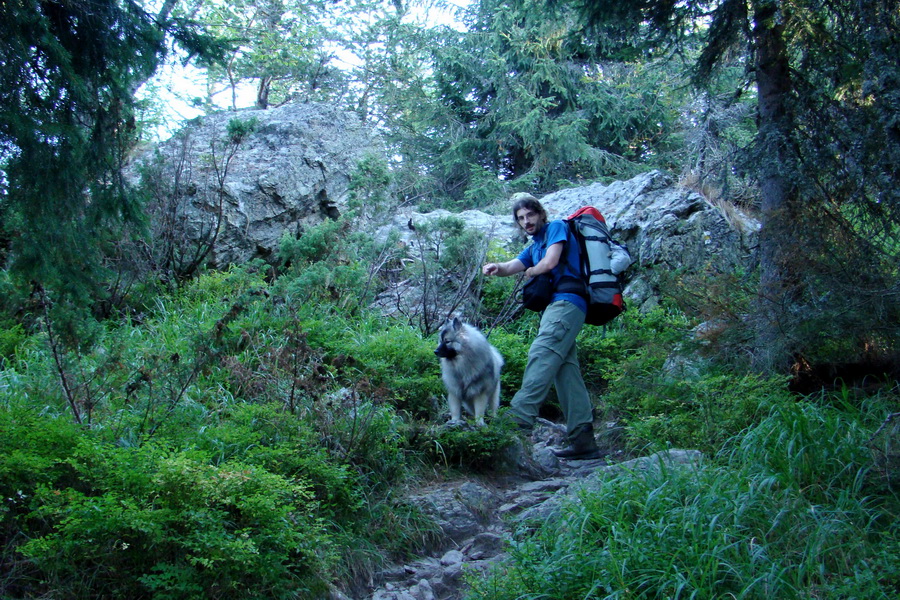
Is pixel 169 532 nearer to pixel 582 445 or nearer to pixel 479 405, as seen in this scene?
pixel 479 405

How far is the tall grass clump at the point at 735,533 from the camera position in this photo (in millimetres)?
3109

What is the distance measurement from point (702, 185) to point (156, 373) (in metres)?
8.12

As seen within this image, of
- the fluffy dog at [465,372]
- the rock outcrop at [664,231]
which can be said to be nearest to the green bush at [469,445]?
the fluffy dog at [465,372]

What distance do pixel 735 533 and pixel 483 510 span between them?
2019 mm

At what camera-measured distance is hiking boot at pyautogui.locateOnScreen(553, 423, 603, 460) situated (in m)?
5.94

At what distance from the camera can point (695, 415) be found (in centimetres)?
556

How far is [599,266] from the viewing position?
5.82m

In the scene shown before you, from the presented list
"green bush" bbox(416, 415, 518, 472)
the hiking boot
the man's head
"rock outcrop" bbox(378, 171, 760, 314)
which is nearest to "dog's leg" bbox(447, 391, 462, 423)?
"green bush" bbox(416, 415, 518, 472)

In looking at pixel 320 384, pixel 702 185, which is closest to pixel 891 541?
pixel 320 384

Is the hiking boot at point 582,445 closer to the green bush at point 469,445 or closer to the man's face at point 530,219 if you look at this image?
the green bush at point 469,445

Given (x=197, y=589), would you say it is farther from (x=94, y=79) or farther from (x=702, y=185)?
(x=702, y=185)

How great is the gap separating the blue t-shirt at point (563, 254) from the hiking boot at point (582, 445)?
1.06 meters

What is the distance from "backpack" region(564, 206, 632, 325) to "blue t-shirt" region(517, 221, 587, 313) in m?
0.09

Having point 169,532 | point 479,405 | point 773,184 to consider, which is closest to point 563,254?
point 479,405
